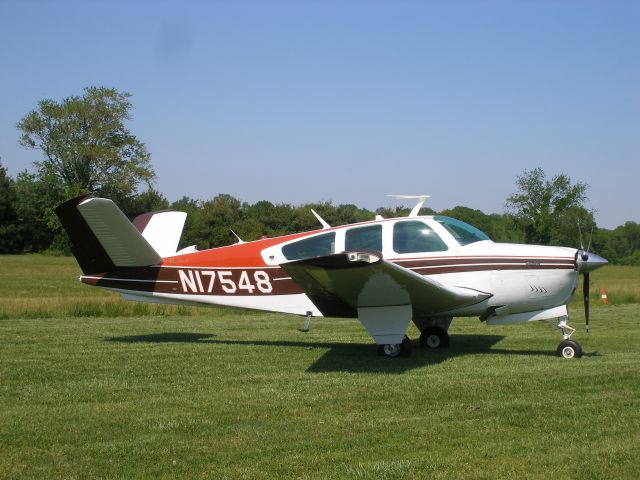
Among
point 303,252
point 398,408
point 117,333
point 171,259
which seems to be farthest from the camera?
point 117,333

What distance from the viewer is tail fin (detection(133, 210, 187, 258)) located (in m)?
12.5

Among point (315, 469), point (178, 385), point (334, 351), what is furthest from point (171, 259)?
point (315, 469)

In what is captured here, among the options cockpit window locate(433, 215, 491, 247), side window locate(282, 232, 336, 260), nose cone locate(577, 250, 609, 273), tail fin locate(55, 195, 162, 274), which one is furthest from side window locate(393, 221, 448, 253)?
tail fin locate(55, 195, 162, 274)

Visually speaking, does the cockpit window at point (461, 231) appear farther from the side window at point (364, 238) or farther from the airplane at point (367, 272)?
the side window at point (364, 238)

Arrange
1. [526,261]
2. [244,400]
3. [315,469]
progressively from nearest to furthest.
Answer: [315,469], [244,400], [526,261]

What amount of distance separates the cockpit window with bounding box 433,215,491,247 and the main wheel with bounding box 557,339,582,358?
1.88 meters

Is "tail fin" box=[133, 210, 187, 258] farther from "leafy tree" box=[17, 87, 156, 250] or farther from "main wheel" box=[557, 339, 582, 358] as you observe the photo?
"leafy tree" box=[17, 87, 156, 250]

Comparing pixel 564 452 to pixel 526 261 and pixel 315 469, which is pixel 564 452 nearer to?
pixel 315 469

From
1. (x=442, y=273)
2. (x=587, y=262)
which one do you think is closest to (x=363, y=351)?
(x=442, y=273)

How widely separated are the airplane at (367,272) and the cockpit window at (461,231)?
18mm

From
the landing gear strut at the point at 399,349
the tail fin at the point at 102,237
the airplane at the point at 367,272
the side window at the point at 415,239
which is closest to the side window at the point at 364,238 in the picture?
the airplane at the point at 367,272

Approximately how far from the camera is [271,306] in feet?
37.1

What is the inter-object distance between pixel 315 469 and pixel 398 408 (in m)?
2.00

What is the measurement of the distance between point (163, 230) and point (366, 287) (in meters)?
4.85
